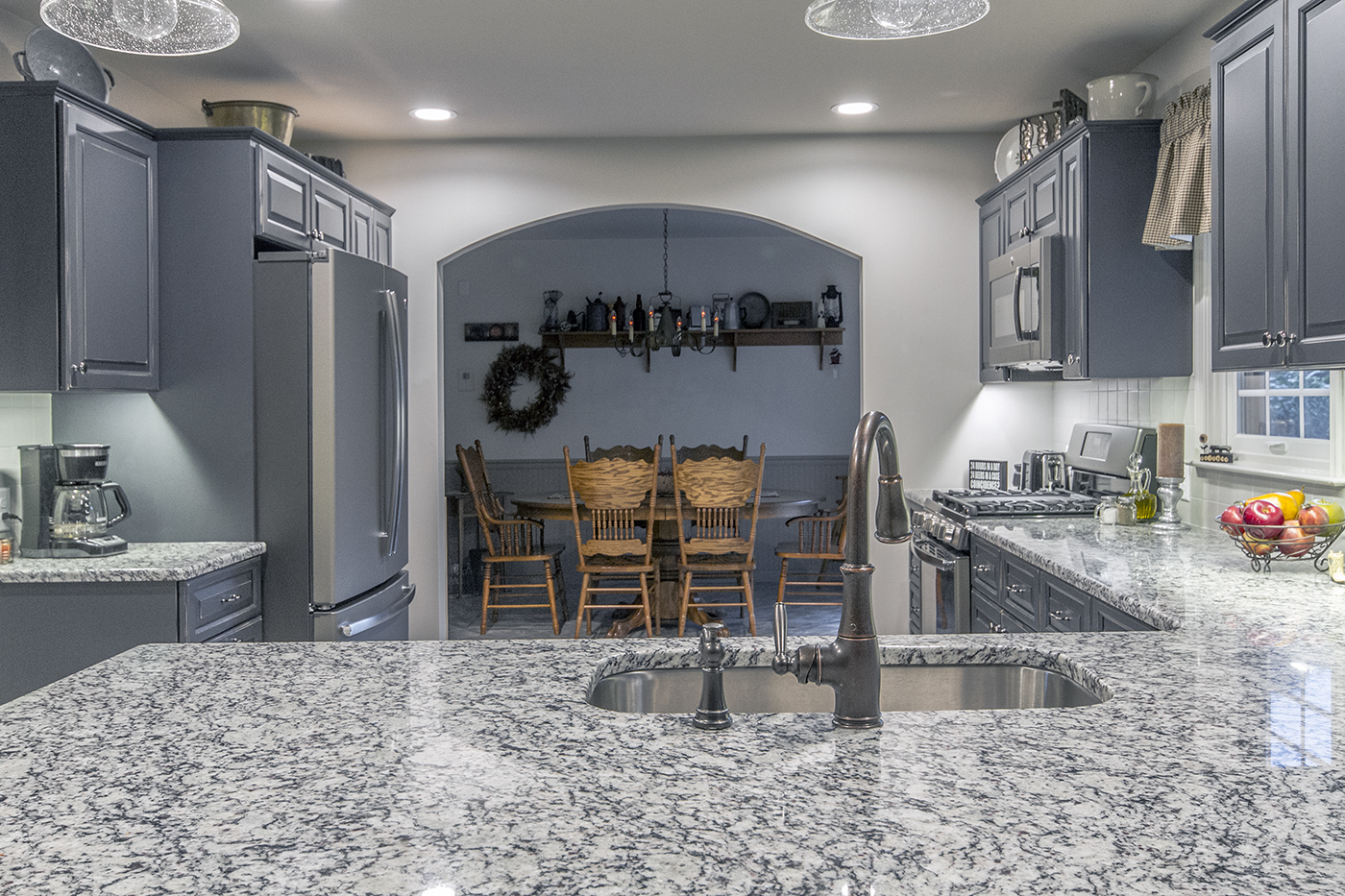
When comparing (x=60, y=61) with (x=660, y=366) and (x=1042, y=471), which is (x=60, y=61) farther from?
(x=660, y=366)

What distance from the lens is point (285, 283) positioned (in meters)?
3.20

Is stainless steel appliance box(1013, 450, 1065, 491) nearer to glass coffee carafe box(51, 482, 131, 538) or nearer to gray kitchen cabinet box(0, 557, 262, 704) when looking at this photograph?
gray kitchen cabinet box(0, 557, 262, 704)

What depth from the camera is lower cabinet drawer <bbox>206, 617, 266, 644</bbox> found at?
115 inches

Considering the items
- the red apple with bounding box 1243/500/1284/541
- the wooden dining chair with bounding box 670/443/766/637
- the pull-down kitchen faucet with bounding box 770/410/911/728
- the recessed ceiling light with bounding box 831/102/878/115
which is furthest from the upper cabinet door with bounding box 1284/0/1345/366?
the wooden dining chair with bounding box 670/443/766/637

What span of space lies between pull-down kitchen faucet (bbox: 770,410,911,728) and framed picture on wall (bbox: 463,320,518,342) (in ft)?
19.8

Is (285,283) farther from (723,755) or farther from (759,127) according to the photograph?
(723,755)

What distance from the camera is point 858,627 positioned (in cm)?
116

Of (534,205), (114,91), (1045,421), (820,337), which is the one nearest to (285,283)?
(114,91)

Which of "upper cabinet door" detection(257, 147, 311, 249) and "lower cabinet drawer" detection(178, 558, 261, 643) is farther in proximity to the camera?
"upper cabinet door" detection(257, 147, 311, 249)

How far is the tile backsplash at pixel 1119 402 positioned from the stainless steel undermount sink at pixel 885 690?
2245 mm

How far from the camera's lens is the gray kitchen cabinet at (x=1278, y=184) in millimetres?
1965

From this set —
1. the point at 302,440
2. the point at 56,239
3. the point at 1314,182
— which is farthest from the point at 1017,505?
the point at 56,239

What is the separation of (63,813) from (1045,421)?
441 cm

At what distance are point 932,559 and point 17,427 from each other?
3.14 m
